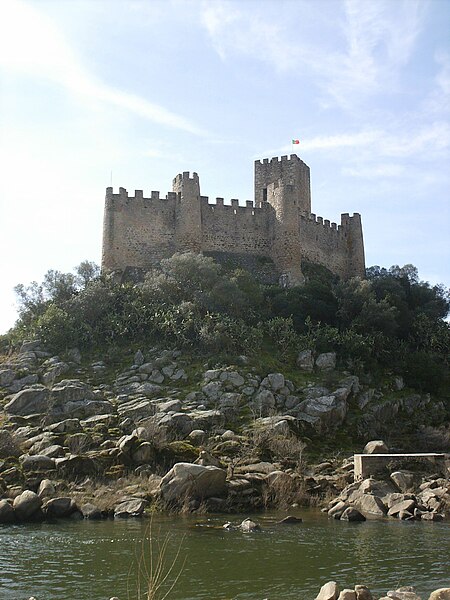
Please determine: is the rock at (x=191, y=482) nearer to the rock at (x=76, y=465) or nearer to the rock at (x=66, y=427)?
the rock at (x=76, y=465)

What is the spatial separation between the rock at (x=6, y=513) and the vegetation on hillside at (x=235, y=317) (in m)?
18.2

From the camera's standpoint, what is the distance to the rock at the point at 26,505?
21.0m

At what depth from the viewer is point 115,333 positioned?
4038cm

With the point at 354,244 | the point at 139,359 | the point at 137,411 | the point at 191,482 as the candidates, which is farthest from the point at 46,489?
the point at 354,244

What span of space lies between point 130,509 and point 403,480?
9.96m

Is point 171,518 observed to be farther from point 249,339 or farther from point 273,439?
point 249,339

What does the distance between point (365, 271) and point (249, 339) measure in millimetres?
19480

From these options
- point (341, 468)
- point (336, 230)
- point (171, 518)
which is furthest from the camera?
point (336, 230)

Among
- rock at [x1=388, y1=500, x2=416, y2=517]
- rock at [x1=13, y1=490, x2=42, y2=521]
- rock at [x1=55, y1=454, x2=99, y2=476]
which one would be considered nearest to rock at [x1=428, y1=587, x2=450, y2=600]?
rock at [x1=388, y1=500, x2=416, y2=517]

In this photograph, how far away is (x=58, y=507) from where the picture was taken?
849 inches

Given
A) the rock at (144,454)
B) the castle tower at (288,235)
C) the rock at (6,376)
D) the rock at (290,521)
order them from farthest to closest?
the castle tower at (288,235), the rock at (6,376), the rock at (144,454), the rock at (290,521)

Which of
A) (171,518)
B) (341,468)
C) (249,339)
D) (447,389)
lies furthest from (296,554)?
(447,389)

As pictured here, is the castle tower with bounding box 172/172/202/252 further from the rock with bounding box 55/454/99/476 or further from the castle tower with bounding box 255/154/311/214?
the rock with bounding box 55/454/99/476

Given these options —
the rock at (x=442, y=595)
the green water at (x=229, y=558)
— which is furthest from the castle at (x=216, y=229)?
the rock at (x=442, y=595)
